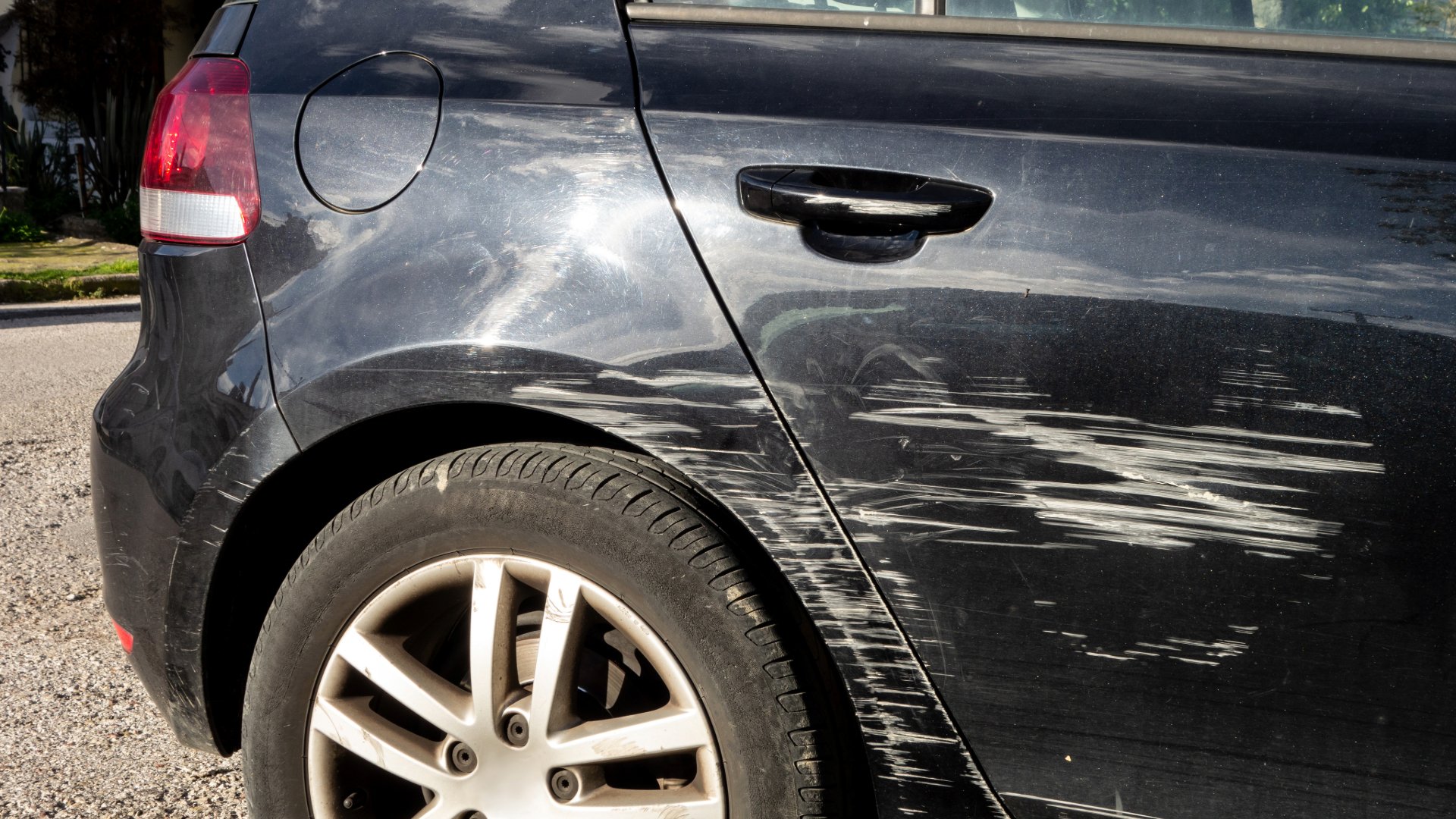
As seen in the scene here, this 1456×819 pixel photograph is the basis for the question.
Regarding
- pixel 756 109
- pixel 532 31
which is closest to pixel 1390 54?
pixel 756 109

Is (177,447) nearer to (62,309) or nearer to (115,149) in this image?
(62,309)

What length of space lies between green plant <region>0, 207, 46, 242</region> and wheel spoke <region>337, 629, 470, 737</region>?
503 inches

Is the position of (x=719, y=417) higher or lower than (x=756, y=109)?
lower

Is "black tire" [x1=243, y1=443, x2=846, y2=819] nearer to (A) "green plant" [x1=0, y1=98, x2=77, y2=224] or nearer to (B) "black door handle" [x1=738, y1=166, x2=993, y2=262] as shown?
(B) "black door handle" [x1=738, y1=166, x2=993, y2=262]

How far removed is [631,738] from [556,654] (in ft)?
0.49

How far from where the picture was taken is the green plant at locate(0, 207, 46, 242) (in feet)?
40.5

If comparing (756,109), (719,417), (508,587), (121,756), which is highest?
(756,109)

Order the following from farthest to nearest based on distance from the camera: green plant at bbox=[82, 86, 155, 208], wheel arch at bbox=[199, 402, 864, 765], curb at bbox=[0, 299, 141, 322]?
green plant at bbox=[82, 86, 155, 208] < curb at bbox=[0, 299, 141, 322] < wheel arch at bbox=[199, 402, 864, 765]

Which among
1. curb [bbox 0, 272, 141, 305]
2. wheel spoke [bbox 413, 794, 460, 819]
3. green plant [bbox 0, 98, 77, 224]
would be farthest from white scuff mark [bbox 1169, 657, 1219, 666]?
green plant [bbox 0, 98, 77, 224]

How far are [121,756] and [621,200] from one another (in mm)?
1762

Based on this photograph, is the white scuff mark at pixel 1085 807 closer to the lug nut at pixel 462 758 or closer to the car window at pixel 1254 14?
the lug nut at pixel 462 758

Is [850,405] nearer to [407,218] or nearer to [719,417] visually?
[719,417]

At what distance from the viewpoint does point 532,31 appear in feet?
5.41

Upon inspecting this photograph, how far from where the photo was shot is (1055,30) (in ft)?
5.01
